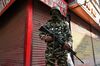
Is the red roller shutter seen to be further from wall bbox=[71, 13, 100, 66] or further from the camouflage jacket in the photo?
wall bbox=[71, 13, 100, 66]

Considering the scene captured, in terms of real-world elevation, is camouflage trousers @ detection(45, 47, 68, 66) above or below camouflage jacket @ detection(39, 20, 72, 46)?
below

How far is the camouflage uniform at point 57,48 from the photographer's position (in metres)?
2.99

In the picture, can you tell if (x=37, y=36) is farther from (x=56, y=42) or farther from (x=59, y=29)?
(x=56, y=42)

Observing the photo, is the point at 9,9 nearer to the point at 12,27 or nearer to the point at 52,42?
the point at 12,27

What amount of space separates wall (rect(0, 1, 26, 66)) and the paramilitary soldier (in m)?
1.27

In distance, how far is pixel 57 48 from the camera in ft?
10.1

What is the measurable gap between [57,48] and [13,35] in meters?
1.96

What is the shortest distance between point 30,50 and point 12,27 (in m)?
1.11

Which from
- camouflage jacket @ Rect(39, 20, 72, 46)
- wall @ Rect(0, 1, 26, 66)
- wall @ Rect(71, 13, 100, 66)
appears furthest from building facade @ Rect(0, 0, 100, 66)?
camouflage jacket @ Rect(39, 20, 72, 46)

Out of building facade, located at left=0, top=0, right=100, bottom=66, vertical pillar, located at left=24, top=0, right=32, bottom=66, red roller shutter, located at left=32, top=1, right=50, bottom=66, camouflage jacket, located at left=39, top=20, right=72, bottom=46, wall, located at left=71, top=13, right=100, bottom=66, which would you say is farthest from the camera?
wall, located at left=71, top=13, right=100, bottom=66

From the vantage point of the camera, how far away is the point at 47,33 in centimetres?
308

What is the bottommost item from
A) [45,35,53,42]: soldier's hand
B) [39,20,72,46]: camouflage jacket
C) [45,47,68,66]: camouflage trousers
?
[45,47,68,66]: camouflage trousers

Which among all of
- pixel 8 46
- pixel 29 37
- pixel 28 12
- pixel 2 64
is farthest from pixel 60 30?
pixel 2 64

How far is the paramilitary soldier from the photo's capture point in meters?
3.00
